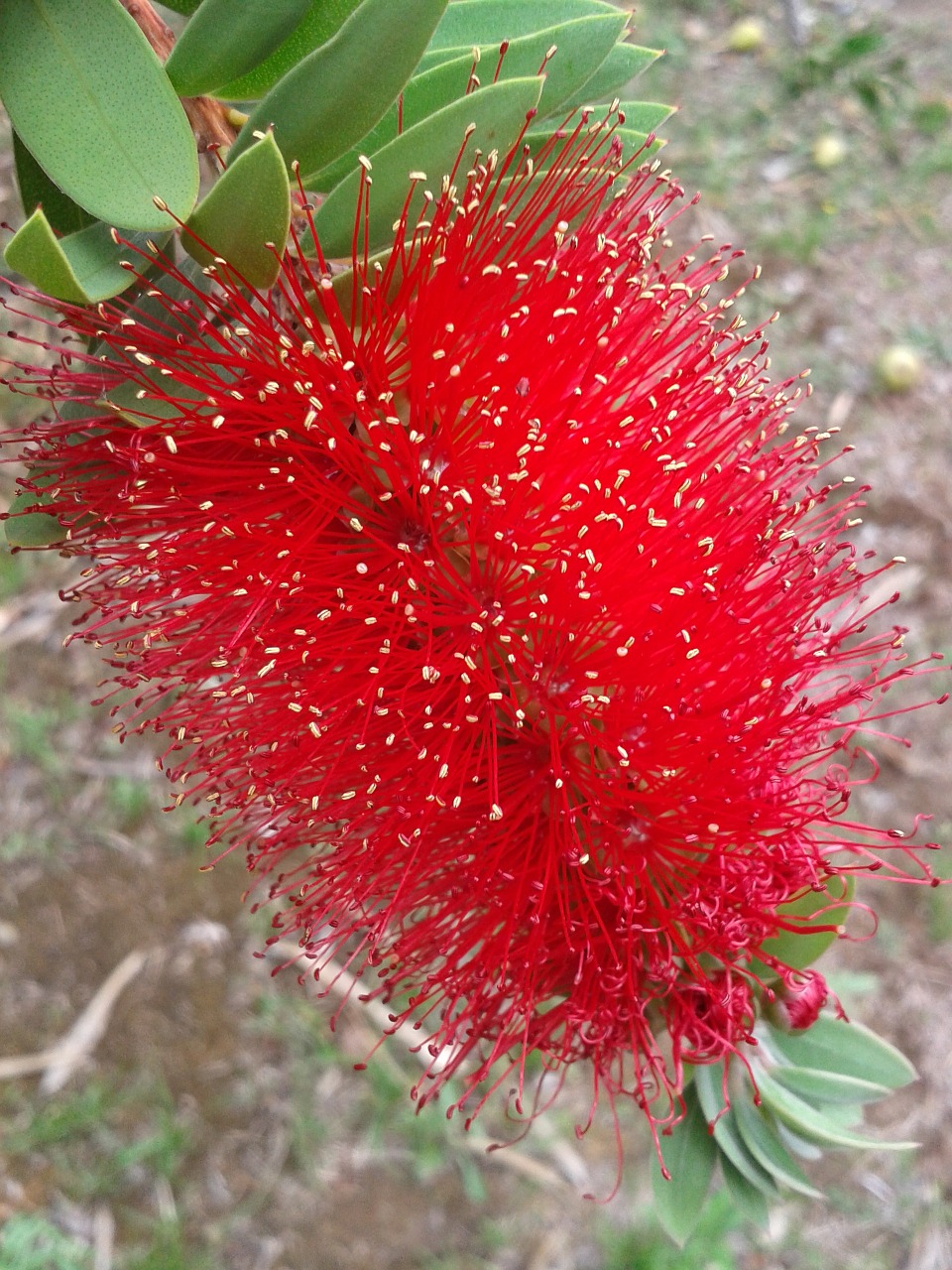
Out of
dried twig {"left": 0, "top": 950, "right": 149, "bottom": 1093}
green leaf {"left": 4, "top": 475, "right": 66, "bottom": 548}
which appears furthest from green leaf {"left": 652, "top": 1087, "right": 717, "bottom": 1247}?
dried twig {"left": 0, "top": 950, "right": 149, "bottom": 1093}

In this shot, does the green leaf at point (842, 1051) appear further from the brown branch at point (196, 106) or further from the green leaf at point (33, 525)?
the brown branch at point (196, 106)

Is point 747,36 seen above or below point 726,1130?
above

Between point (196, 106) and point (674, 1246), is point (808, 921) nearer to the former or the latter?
point (196, 106)

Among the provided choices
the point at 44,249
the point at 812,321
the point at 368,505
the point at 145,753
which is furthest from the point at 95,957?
the point at 812,321

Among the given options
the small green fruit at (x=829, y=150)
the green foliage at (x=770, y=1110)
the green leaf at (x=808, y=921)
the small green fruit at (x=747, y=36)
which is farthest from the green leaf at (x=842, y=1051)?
the small green fruit at (x=747, y=36)

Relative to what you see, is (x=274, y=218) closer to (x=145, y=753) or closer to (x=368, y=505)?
(x=368, y=505)

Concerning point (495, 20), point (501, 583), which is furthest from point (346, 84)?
point (501, 583)

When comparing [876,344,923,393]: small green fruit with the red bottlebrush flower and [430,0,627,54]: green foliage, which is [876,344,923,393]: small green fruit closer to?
the red bottlebrush flower
